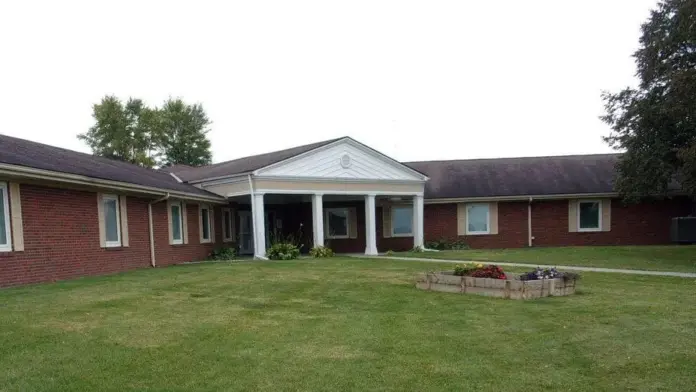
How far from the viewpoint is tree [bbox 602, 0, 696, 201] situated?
616 inches

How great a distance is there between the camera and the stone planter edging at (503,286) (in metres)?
8.82

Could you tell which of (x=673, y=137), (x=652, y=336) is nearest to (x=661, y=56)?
(x=673, y=137)

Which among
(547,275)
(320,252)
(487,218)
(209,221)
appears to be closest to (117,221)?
(209,221)

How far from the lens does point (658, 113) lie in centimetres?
1694

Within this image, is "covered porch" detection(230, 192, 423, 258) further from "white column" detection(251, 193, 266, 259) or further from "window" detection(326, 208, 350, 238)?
"white column" detection(251, 193, 266, 259)

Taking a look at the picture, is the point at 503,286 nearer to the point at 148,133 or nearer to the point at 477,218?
the point at 477,218

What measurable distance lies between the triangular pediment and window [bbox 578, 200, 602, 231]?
7.86 meters

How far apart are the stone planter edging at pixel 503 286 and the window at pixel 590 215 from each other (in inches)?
653

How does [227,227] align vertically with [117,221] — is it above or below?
below

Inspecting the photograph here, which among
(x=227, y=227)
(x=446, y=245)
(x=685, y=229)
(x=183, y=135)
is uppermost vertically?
(x=183, y=135)

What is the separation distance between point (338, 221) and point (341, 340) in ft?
63.9

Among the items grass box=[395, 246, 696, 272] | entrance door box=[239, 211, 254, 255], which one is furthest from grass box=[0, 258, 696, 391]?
entrance door box=[239, 211, 254, 255]

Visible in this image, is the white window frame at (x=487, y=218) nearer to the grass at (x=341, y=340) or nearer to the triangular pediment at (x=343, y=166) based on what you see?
the triangular pediment at (x=343, y=166)

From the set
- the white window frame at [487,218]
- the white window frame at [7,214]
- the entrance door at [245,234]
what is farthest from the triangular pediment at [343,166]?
the white window frame at [7,214]
